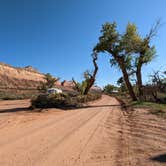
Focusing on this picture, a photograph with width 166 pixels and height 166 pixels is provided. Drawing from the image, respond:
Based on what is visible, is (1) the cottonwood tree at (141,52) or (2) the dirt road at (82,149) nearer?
(2) the dirt road at (82,149)

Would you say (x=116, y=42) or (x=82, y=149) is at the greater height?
(x=116, y=42)

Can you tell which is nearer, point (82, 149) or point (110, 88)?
point (82, 149)

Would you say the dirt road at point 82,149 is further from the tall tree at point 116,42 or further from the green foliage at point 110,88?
the green foliage at point 110,88

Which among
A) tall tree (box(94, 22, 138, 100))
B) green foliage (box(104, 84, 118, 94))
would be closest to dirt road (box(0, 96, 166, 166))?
tall tree (box(94, 22, 138, 100))

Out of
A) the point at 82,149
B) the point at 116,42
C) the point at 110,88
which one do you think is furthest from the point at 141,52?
the point at 110,88

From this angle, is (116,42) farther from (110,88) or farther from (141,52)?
(110,88)

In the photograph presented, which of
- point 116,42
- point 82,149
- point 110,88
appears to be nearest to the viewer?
point 82,149

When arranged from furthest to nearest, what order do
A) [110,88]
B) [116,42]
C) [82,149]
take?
[110,88] → [116,42] → [82,149]

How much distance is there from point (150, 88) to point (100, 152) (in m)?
24.2

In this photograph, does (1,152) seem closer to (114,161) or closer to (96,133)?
(114,161)

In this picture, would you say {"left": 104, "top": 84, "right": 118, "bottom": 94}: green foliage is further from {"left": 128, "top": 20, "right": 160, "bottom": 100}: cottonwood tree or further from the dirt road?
the dirt road

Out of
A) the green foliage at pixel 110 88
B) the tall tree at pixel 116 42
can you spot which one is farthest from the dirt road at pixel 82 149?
the green foliage at pixel 110 88

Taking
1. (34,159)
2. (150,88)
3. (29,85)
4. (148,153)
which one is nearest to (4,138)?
(34,159)

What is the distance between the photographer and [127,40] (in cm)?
2425
